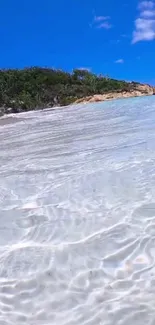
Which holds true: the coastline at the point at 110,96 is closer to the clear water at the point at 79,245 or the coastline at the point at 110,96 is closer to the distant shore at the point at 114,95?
the distant shore at the point at 114,95

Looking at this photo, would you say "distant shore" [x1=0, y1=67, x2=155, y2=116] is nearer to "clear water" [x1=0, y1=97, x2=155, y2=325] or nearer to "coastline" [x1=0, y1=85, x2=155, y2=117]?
"coastline" [x1=0, y1=85, x2=155, y2=117]

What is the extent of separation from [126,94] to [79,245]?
47.2 meters

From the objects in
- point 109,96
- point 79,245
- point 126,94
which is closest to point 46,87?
point 109,96

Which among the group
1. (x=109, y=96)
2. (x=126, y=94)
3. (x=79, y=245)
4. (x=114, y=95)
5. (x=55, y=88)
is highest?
(x=55, y=88)

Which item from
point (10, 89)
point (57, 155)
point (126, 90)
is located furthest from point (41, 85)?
point (57, 155)

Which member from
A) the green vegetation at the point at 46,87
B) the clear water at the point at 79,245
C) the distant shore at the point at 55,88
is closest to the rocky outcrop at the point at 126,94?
the distant shore at the point at 55,88

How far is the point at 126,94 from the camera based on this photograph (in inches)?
1907

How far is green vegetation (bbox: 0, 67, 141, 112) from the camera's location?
142ft

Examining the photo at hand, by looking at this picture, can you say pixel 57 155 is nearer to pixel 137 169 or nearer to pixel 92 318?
pixel 137 169

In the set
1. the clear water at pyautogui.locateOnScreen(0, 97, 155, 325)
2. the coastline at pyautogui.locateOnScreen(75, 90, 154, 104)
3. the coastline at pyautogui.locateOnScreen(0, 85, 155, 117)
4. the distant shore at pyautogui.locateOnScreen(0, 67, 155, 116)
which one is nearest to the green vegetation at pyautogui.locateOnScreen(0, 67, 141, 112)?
the distant shore at pyautogui.locateOnScreen(0, 67, 155, 116)

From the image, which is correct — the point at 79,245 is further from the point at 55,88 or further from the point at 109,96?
the point at 55,88

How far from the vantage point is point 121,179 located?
422cm

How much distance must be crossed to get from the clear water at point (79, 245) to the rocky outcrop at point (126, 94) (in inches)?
1589

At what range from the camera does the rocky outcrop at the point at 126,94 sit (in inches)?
1764
